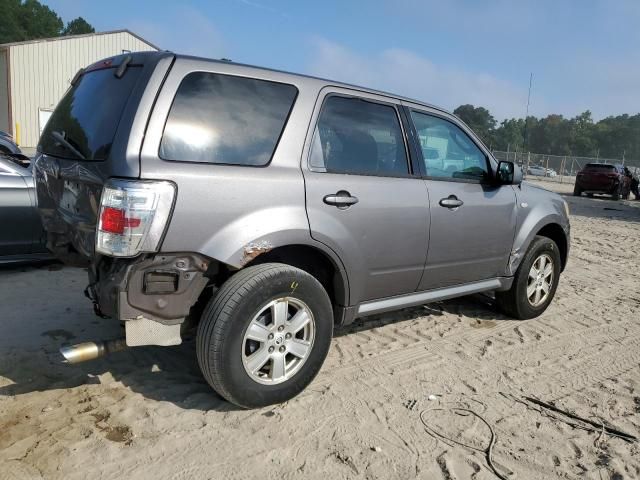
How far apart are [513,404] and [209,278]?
205 cm

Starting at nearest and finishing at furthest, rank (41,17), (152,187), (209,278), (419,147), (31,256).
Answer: (152,187) < (209,278) < (419,147) < (31,256) < (41,17)

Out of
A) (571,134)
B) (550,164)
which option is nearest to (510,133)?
(571,134)

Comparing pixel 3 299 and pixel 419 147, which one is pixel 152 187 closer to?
pixel 419 147

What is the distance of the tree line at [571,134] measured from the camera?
91375mm

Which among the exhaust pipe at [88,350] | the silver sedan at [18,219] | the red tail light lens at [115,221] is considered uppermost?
the red tail light lens at [115,221]

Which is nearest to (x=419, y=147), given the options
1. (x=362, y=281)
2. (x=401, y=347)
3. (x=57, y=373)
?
(x=362, y=281)

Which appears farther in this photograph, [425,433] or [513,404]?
[513,404]

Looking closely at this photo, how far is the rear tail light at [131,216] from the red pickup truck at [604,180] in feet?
75.9

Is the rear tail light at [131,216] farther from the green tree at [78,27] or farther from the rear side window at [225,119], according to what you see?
the green tree at [78,27]

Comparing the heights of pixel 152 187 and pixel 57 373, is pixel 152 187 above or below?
above

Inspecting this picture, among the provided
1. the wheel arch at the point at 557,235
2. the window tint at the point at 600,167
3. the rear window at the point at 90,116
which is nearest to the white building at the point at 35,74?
the window tint at the point at 600,167

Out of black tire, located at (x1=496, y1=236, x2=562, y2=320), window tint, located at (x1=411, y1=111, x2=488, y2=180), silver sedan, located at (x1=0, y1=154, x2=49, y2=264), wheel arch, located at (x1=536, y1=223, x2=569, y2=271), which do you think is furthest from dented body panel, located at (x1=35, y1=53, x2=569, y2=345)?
silver sedan, located at (x1=0, y1=154, x2=49, y2=264)

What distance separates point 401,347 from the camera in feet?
13.4

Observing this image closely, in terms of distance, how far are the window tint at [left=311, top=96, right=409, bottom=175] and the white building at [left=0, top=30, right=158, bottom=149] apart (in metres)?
28.5
